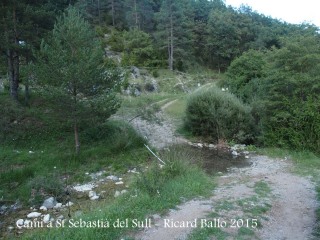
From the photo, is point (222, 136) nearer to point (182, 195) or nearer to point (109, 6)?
point (182, 195)

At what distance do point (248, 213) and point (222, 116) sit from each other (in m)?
10.4

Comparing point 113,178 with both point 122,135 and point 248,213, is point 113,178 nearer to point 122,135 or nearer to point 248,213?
point 122,135

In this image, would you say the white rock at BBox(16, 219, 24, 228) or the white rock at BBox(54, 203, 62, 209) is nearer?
the white rock at BBox(16, 219, 24, 228)

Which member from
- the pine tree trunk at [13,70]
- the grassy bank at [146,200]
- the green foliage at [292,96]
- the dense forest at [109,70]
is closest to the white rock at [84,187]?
the grassy bank at [146,200]

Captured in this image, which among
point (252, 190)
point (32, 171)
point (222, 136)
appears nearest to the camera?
point (252, 190)

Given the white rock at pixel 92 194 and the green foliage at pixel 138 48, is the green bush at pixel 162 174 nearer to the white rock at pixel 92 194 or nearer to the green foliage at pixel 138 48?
the white rock at pixel 92 194

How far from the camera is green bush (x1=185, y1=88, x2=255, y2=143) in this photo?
16.8 m

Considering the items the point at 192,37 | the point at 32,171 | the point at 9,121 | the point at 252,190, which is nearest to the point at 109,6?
the point at 192,37

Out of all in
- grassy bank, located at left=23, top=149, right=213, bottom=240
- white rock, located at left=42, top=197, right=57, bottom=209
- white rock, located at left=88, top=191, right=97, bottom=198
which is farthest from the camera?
white rock, located at left=88, top=191, right=97, bottom=198

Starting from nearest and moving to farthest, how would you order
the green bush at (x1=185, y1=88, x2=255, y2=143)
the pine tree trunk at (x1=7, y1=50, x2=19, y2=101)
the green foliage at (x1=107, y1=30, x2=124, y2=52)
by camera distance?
the green bush at (x1=185, y1=88, x2=255, y2=143), the pine tree trunk at (x1=7, y1=50, x2=19, y2=101), the green foliage at (x1=107, y1=30, x2=124, y2=52)

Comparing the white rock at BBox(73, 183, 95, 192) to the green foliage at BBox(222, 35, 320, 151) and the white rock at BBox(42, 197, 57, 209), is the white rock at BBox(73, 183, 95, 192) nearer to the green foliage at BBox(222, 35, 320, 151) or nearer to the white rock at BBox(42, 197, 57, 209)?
the white rock at BBox(42, 197, 57, 209)

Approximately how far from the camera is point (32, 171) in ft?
39.9

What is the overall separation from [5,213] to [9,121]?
7.76 m

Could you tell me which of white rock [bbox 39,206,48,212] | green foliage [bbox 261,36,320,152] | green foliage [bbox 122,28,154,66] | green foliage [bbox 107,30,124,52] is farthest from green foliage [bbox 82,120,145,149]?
green foliage [bbox 107,30,124,52]
